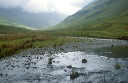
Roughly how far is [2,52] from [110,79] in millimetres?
29092

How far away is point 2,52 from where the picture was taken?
41781 millimetres

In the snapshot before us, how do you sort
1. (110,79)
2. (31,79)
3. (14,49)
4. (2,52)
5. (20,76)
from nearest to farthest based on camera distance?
1. (110,79)
2. (31,79)
3. (20,76)
4. (2,52)
5. (14,49)

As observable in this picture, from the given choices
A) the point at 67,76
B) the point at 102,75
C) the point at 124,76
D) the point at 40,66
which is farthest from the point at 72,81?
the point at 40,66

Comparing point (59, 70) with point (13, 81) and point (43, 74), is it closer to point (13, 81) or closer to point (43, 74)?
point (43, 74)

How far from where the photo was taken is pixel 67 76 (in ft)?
80.0

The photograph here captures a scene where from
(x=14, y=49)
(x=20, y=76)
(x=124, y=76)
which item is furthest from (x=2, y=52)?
(x=124, y=76)

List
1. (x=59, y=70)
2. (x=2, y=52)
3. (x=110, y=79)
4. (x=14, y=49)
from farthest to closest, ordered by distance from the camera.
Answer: (x=14, y=49)
(x=2, y=52)
(x=59, y=70)
(x=110, y=79)

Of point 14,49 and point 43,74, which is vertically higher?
point 14,49

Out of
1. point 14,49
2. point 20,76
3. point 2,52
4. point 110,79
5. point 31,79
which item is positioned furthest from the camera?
point 14,49

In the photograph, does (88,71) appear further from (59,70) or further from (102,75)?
(59,70)

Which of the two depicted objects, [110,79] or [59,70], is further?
[59,70]

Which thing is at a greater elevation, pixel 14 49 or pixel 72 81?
pixel 14 49

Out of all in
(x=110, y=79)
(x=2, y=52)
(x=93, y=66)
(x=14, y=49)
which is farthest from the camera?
(x=14, y=49)

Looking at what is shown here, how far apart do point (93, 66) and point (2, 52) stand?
2372 cm
